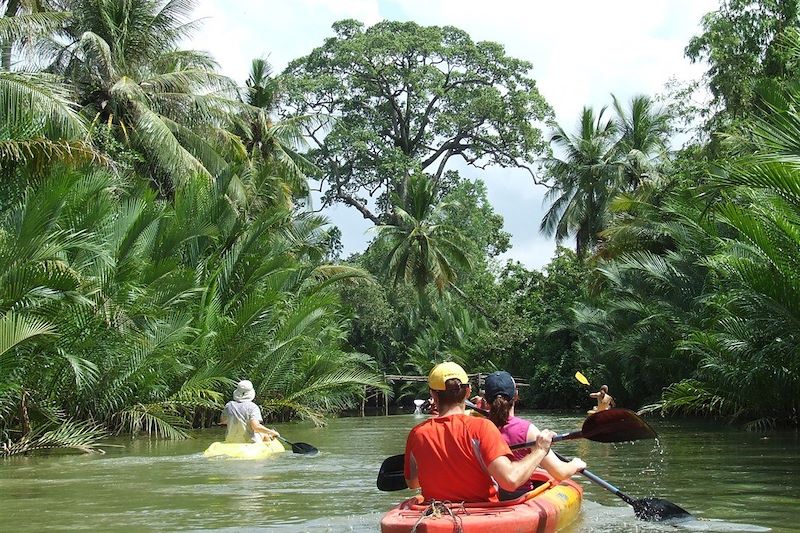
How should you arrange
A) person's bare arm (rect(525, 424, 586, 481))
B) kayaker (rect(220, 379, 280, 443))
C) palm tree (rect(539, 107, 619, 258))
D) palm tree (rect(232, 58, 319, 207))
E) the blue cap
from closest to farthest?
1. the blue cap
2. person's bare arm (rect(525, 424, 586, 481))
3. kayaker (rect(220, 379, 280, 443))
4. palm tree (rect(232, 58, 319, 207))
5. palm tree (rect(539, 107, 619, 258))

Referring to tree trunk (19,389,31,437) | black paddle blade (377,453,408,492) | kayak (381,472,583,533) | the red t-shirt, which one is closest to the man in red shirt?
the red t-shirt

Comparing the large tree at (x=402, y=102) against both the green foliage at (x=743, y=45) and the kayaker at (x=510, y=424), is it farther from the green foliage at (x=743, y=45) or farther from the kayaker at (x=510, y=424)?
the kayaker at (x=510, y=424)

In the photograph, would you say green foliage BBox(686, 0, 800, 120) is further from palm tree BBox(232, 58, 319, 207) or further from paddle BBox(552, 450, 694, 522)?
paddle BBox(552, 450, 694, 522)

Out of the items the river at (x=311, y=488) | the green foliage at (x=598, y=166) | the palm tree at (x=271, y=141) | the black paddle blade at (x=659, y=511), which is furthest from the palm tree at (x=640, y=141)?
the black paddle blade at (x=659, y=511)

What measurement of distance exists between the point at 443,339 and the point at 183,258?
1069 inches

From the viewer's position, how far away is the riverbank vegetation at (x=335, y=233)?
1568cm

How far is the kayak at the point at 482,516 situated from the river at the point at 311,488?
858 millimetres

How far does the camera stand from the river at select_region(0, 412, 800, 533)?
29.2 ft

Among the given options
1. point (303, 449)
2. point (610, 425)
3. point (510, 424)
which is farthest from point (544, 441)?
point (303, 449)

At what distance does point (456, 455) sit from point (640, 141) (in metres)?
36.0

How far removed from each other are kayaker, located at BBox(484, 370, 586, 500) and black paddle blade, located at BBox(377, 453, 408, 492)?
2.56 feet

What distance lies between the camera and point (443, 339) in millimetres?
49531

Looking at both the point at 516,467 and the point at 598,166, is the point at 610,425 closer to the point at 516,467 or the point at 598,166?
the point at 516,467

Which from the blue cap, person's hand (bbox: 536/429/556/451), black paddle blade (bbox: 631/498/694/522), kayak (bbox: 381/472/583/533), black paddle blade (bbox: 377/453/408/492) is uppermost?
the blue cap
